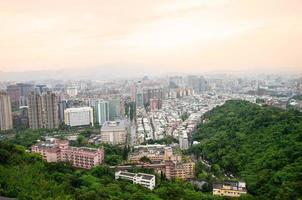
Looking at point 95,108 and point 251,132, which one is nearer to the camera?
point 251,132

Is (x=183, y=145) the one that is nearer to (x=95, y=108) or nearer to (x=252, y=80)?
(x=95, y=108)

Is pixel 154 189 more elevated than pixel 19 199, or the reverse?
pixel 19 199

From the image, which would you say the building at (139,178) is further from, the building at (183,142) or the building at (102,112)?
the building at (102,112)

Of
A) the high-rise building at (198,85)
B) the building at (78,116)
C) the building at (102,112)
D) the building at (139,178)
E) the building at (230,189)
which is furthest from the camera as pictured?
the high-rise building at (198,85)

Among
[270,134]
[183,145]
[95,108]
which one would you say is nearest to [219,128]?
[183,145]

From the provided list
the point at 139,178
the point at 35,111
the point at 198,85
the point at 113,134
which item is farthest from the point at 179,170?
the point at 198,85

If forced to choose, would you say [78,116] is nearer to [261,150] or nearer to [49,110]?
[49,110]

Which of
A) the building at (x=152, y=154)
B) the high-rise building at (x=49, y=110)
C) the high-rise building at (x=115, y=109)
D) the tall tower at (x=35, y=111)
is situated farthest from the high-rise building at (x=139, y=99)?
the building at (x=152, y=154)
